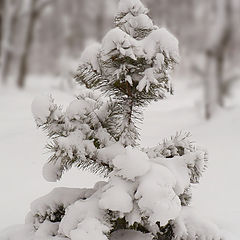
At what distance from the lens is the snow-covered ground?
16.3 ft

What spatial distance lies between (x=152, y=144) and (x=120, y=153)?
17.6 ft

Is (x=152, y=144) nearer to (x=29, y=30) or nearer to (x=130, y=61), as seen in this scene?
(x=130, y=61)

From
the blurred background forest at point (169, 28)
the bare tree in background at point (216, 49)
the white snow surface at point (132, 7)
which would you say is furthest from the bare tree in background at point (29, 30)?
the white snow surface at point (132, 7)

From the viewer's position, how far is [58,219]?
320 centimetres

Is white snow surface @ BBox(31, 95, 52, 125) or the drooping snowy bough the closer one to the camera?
the drooping snowy bough

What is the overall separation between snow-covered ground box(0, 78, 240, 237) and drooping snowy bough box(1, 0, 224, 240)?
0.36 m

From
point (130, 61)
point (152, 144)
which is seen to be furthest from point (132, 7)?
point (152, 144)

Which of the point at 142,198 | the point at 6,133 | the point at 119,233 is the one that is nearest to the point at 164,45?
the point at 142,198

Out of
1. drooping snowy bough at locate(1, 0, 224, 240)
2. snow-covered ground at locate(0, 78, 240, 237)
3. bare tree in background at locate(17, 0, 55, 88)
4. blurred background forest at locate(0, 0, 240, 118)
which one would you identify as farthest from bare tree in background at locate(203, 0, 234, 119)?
drooping snowy bough at locate(1, 0, 224, 240)

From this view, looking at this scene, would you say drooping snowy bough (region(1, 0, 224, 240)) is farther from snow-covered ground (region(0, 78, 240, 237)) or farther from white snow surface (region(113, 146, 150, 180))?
snow-covered ground (region(0, 78, 240, 237))

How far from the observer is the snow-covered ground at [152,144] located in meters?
4.98

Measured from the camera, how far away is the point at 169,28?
45.9 ft

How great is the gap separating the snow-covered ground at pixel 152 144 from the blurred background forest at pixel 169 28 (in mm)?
1129

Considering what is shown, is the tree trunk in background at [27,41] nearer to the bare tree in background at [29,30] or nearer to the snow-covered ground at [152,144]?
the bare tree in background at [29,30]
